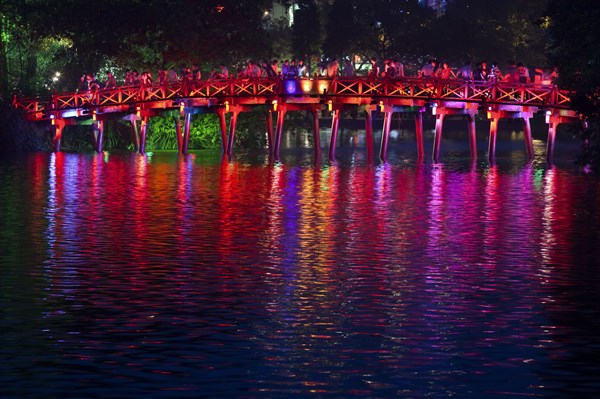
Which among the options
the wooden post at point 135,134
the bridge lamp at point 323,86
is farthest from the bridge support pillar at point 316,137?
the wooden post at point 135,134

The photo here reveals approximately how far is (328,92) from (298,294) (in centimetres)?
4270

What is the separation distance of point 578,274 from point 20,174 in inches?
1195

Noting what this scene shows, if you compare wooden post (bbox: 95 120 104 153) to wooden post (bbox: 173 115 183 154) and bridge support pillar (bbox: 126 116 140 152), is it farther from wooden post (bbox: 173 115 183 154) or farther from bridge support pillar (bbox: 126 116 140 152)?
wooden post (bbox: 173 115 183 154)

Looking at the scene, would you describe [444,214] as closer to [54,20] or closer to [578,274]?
[578,274]

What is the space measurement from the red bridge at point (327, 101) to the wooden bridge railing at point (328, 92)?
0.04 metres

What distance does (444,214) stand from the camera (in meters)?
36.5

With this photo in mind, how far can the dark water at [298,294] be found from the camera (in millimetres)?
16750

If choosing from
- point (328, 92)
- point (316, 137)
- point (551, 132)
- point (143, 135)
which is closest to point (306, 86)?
point (328, 92)

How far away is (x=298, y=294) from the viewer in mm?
22578

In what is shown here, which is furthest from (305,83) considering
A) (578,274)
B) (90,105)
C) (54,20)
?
(578,274)

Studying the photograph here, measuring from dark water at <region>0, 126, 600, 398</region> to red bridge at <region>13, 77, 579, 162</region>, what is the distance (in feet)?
59.9

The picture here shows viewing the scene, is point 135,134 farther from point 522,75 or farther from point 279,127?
point 522,75

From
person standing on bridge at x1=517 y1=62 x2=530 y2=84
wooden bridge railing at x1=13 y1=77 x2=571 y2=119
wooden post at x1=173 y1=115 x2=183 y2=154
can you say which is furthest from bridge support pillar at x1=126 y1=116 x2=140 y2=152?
person standing on bridge at x1=517 y1=62 x2=530 y2=84

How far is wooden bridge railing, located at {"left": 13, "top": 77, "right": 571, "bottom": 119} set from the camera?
202ft
